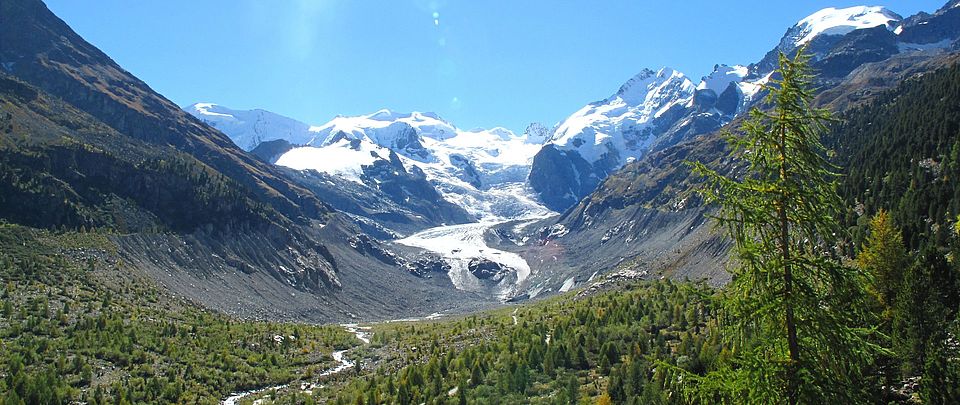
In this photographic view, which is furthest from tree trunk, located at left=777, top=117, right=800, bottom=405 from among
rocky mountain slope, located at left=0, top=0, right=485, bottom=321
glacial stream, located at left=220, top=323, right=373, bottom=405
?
rocky mountain slope, located at left=0, top=0, right=485, bottom=321

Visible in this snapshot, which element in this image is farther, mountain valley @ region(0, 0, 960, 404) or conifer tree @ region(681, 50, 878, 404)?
mountain valley @ region(0, 0, 960, 404)

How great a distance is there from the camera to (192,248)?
136125 millimetres

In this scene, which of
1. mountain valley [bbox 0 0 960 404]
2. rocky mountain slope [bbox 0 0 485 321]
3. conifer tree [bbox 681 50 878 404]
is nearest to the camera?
conifer tree [bbox 681 50 878 404]

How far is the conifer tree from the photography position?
13180 millimetres

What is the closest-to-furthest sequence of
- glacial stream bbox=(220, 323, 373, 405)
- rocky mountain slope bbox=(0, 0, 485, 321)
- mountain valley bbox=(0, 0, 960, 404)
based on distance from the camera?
mountain valley bbox=(0, 0, 960, 404), glacial stream bbox=(220, 323, 373, 405), rocky mountain slope bbox=(0, 0, 485, 321)

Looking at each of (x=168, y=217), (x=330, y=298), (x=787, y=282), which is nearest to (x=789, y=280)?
(x=787, y=282)

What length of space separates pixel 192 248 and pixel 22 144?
39961 mm

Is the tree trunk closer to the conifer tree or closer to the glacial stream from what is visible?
the conifer tree

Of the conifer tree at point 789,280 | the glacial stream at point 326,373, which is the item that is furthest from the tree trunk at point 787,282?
the glacial stream at point 326,373

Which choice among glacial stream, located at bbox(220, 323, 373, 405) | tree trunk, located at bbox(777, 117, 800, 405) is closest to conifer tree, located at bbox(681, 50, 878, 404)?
tree trunk, located at bbox(777, 117, 800, 405)

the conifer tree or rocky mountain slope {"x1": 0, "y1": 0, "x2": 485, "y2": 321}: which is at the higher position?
the conifer tree

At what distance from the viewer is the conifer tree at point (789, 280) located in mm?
13180

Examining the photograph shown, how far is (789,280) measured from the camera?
529 inches

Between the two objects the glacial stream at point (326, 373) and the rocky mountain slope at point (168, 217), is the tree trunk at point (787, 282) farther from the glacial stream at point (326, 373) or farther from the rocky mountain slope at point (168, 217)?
the rocky mountain slope at point (168, 217)
